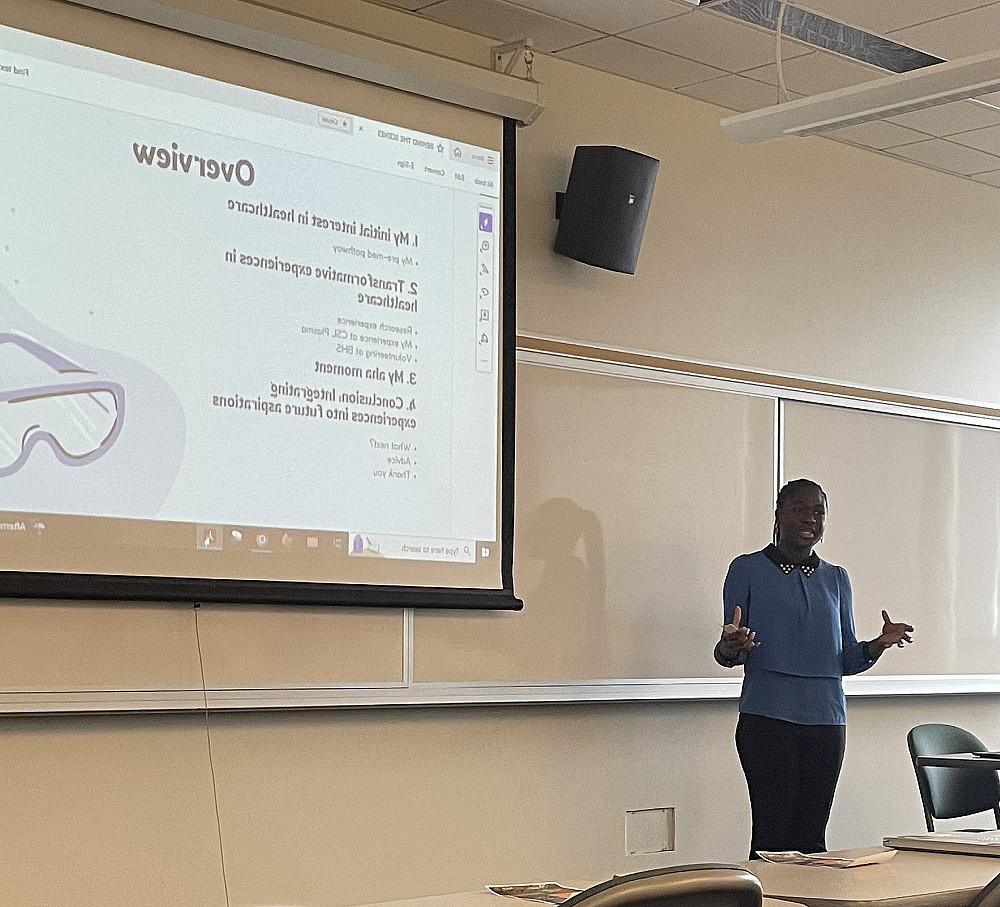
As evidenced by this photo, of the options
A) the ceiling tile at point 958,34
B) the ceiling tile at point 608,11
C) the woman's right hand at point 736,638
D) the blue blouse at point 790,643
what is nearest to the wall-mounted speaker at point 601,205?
the ceiling tile at point 608,11

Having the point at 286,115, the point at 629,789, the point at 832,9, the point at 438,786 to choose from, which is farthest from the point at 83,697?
the point at 832,9

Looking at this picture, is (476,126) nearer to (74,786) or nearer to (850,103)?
(850,103)

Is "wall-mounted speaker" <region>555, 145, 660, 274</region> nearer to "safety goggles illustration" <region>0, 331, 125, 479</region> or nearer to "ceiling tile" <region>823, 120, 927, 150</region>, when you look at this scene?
"ceiling tile" <region>823, 120, 927, 150</region>

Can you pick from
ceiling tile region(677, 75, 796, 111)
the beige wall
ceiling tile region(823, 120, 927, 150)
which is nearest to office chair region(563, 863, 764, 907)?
the beige wall

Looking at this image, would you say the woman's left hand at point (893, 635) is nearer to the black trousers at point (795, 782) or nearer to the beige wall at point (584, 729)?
the black trousers at point (795, 782)

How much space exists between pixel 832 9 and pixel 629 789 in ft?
8.03

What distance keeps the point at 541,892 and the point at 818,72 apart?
298 cm

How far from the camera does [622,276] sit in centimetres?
464

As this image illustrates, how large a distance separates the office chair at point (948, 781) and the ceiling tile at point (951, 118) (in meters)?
2.10

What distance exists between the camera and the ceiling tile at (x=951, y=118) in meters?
4.98

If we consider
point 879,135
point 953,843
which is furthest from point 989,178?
point 953,843

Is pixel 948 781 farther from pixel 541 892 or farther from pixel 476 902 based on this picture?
pixel 476 902

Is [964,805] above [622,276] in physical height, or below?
below

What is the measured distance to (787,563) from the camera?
4328mm
